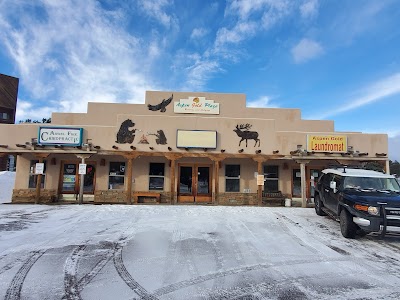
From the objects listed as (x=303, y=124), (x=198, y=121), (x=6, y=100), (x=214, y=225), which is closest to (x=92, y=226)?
(x=214, y=225)

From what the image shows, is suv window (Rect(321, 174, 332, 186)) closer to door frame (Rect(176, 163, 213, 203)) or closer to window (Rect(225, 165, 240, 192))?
window (Rect(225, 165, 240, 192))

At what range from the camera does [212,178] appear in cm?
1658

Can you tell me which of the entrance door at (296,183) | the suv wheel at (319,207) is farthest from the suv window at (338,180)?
the entrance door at (296,183)

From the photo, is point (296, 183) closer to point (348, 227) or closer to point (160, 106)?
point (348, 227)

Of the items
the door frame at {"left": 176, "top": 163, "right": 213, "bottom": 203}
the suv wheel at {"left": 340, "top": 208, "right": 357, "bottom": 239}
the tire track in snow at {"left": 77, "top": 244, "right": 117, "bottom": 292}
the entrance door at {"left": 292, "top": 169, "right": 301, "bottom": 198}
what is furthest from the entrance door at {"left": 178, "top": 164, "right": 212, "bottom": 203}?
the tire track in snow at {"left": 77, "top": 244, "right": 117, "bottom": 292}

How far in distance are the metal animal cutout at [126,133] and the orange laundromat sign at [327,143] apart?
9914 millimetres

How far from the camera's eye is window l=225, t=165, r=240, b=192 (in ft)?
54.1

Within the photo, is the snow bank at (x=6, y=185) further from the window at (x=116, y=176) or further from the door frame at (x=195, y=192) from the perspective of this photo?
the door frame at (x=195, y=192)

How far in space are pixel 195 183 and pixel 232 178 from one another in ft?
7.26

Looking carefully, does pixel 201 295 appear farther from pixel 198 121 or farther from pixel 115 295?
pixel 198 121

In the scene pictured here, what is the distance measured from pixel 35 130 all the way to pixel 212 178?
411 inches

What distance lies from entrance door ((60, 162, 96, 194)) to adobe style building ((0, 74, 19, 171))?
32.9m

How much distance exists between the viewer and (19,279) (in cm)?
491

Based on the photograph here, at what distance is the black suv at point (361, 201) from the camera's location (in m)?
7.35
